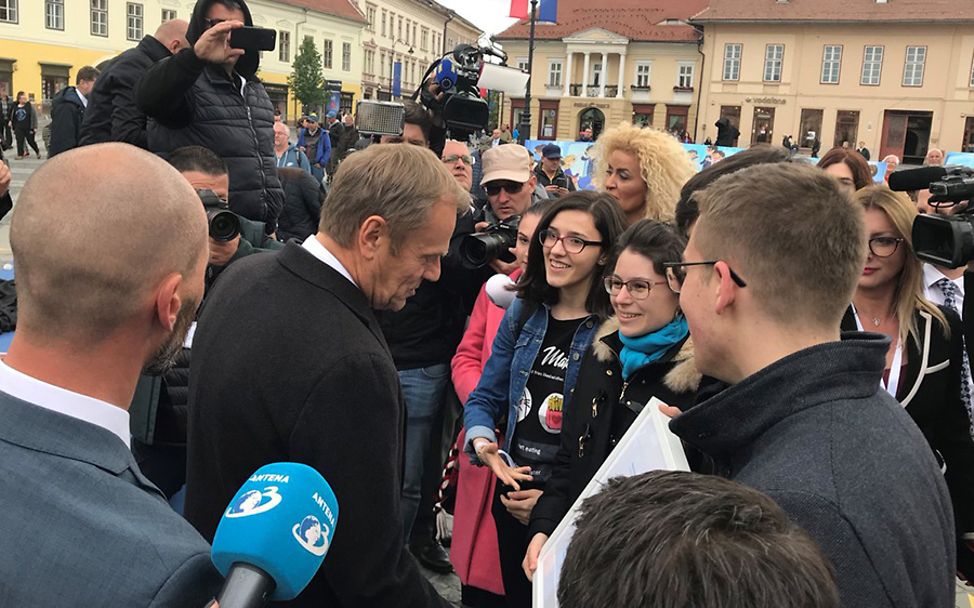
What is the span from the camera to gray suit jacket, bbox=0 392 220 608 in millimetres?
1022

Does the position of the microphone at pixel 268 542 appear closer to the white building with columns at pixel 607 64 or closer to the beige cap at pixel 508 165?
the beige cap at pixel 508 165

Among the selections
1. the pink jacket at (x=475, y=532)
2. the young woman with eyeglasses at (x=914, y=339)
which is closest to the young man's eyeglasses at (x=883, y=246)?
the young woman with eyeglasses at (x=914, y=339)

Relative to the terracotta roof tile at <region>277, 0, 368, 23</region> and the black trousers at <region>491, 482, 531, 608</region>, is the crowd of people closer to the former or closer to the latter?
the black trousers at <region>491, 482, 531, 608</region>

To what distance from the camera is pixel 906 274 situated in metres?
2.85

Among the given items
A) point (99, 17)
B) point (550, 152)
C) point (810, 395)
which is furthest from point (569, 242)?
point (99, 17)

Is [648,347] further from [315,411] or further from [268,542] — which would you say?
[268,542]

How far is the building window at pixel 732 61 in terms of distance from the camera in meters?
52.3

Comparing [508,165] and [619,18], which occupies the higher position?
[619,18]

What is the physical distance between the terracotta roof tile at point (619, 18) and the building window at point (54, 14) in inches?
1203

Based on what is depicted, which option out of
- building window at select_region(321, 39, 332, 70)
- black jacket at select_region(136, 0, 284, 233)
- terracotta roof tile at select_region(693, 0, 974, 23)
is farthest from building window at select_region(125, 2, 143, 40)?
black jacket at select_region(136, 0, 284, 233)

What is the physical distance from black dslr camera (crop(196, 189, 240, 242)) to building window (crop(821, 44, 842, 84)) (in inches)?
2143

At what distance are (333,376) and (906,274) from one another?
7.23 feet

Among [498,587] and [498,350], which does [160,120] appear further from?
[498,587]

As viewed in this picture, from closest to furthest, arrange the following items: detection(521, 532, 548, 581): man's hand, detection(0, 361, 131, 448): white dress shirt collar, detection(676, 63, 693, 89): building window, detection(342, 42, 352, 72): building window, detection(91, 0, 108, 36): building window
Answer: detection(0, 361, 131, 448): white dress shirt collar
detection(521, 532, 548, 581): man's hand
detection(91, 0, 108, 36): building window
detection(676, 63, 693, 89): building window
detection(342, 42, 352, 72): building window
